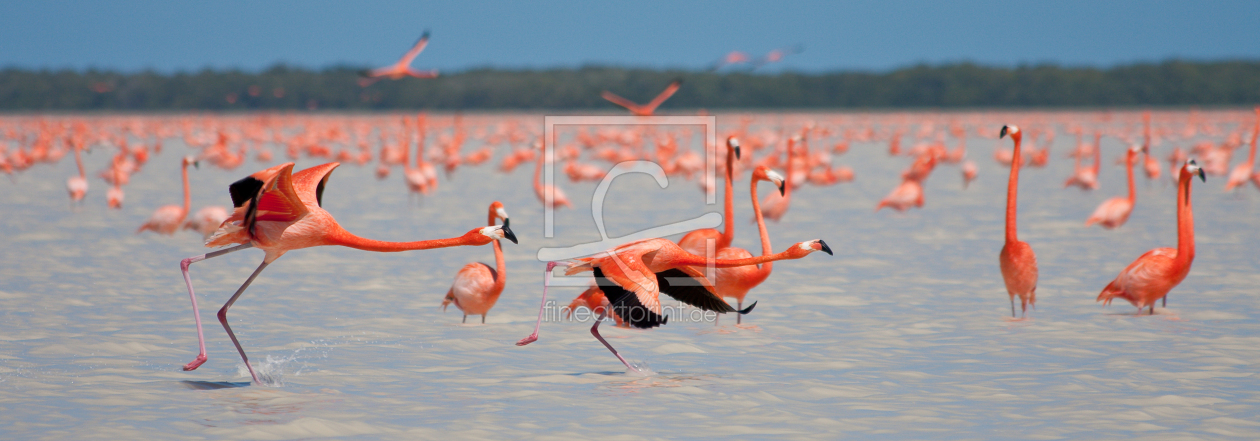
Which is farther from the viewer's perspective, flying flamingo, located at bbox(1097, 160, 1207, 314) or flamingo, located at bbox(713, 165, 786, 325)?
flying flamingo, located at bbox(1097, 160, 1207, 314)

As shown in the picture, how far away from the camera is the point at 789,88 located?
3757 inches

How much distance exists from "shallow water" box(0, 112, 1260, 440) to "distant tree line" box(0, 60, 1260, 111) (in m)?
74.5

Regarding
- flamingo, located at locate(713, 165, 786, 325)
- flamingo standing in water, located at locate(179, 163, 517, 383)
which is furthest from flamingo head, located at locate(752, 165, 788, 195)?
flamingo standing in water, located at locate(179, 163, 517, 383)

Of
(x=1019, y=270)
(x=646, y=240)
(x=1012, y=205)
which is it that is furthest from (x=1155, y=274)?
(x=646, y=240)

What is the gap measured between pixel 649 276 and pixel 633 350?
51.2 inches

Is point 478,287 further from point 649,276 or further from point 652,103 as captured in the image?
point 652,103

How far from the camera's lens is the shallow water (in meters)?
4.87

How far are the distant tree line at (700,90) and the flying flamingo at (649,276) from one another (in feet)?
256

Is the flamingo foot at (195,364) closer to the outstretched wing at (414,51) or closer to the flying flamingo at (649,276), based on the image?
the flying flamingo at (649,276)

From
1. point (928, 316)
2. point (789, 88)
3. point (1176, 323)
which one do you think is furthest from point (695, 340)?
point (789, 88)

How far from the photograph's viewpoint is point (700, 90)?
92438 millimetres

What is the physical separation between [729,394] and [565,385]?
803 millimetres

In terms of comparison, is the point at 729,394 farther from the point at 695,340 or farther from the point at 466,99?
the point at 466,99

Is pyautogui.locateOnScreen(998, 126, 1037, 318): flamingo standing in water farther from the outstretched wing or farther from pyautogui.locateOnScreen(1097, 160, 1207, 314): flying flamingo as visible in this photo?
the outstretched wing
